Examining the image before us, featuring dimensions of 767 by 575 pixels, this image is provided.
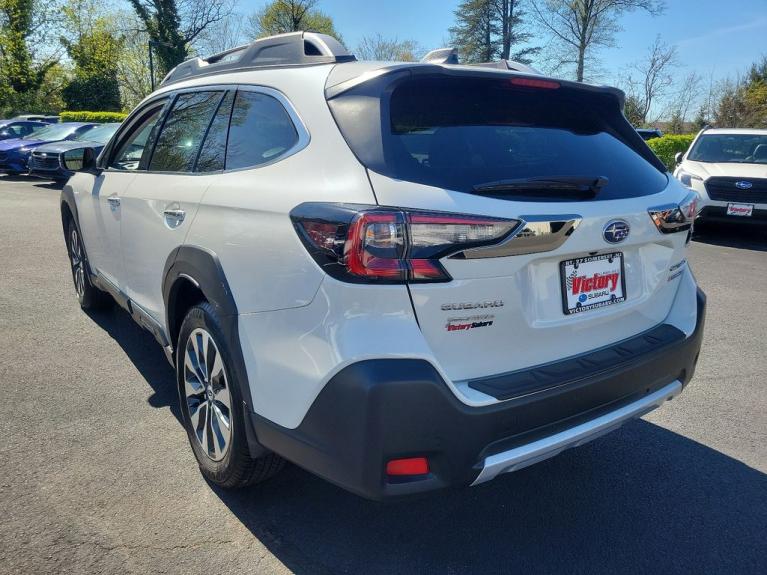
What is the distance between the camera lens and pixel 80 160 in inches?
181

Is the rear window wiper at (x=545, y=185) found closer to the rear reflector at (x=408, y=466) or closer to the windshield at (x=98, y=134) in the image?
the rear reflector at (x=408, y=466)

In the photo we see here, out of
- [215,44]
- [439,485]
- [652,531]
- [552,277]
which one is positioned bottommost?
[652,531]

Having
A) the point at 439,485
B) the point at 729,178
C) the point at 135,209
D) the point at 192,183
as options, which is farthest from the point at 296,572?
the point at 729,178

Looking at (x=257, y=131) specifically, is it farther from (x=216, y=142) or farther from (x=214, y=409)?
(x=214, y=409)

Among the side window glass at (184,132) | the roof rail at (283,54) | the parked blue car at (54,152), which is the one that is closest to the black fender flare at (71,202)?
the side window glass at (184,132)

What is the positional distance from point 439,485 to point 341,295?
2.20ft

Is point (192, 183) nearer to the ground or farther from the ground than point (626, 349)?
farther from the ground

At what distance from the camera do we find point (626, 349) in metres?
2.39

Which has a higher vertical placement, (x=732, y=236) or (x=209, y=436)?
(x=209, y=436)

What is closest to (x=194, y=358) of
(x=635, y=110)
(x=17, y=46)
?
(x=635, y=110)

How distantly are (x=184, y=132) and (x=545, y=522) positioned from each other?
2558 millimetres

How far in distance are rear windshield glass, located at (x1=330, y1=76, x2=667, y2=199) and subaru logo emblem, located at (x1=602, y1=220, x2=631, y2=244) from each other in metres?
0.11

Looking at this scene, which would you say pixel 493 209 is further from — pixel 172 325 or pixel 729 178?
pixel 729 178

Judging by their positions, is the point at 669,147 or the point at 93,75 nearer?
the point at 669,147
